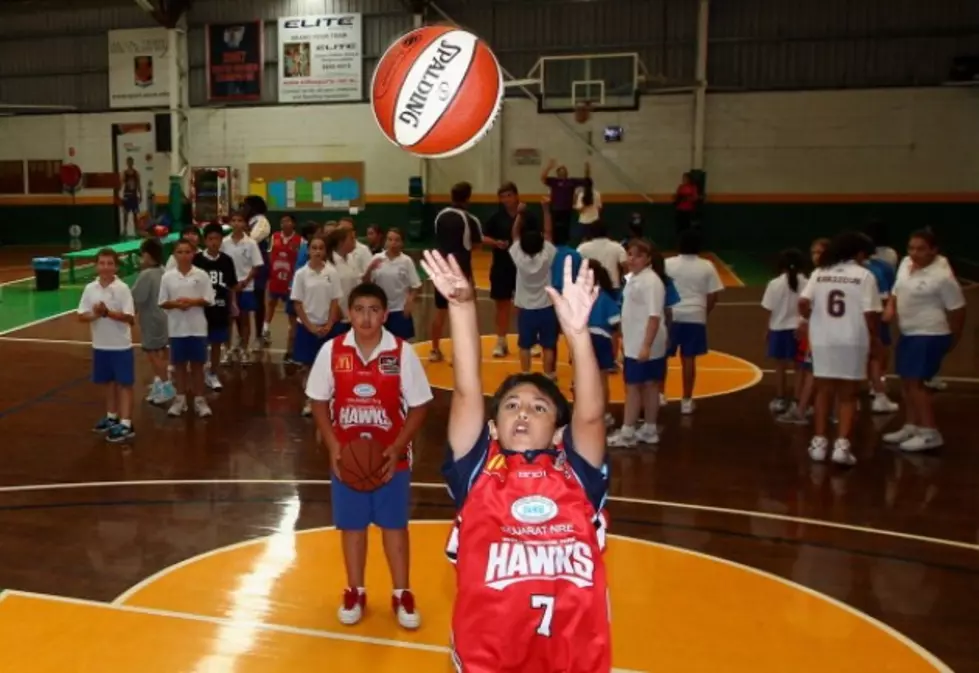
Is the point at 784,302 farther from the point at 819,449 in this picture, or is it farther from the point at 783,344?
the point at 819,449

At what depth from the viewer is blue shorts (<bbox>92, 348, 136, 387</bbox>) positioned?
766 cm

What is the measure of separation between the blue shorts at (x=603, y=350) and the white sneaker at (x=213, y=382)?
396cm

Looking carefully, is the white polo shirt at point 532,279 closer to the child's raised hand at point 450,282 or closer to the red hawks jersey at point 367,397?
the red hawks jersey at point 367,397

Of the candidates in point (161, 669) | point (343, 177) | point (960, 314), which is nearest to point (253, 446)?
point (161, 669)

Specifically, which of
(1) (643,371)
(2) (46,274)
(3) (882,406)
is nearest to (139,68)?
(2) (46,274)

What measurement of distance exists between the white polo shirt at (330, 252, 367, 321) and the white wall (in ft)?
48.7

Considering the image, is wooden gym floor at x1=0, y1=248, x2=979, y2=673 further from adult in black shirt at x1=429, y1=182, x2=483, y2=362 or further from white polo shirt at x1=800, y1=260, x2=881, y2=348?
adult in black shirt at x1=429, y1=182, x2=483, y2=362

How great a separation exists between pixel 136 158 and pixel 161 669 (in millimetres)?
24193

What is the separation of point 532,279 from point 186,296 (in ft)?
10.6

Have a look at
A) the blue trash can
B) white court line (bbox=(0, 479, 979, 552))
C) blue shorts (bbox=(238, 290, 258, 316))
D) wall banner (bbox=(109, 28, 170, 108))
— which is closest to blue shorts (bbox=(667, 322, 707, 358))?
white court line (bbox=(0, 479, 979, 552))

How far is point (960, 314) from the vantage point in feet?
24.2

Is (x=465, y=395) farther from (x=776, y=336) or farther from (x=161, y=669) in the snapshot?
(x=776, y=336)

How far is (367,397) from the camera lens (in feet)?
14.5

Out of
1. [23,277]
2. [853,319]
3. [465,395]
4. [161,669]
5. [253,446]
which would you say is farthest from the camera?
[23,277]
